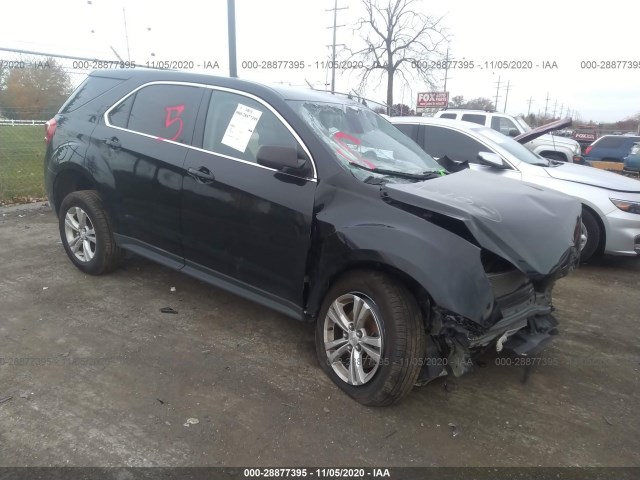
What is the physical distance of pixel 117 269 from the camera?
4.86 meters

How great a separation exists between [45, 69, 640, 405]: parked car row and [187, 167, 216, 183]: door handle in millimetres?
20

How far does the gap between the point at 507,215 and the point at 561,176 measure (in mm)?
3671

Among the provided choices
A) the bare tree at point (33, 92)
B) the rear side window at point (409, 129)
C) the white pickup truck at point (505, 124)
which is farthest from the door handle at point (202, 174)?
the white pickup truck at point (505, 124)

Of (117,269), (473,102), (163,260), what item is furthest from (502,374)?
(473,102)

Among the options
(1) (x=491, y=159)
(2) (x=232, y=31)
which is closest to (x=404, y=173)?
(1) (x=491, y=159)

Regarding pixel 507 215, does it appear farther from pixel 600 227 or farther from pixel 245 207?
pixel 600 227

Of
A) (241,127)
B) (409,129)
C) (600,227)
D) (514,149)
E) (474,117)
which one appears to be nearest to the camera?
(241,127)

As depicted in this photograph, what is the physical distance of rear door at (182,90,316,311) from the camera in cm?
319

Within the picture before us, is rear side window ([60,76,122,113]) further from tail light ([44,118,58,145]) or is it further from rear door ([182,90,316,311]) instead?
rear door ([182,90,316,311])

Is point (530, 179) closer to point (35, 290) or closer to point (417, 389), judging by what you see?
point (417, 389)

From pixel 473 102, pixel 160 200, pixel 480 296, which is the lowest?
pixel 480 296

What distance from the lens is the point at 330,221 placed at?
3.02m

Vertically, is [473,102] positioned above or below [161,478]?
above

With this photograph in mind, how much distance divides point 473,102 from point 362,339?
57.9 metres
